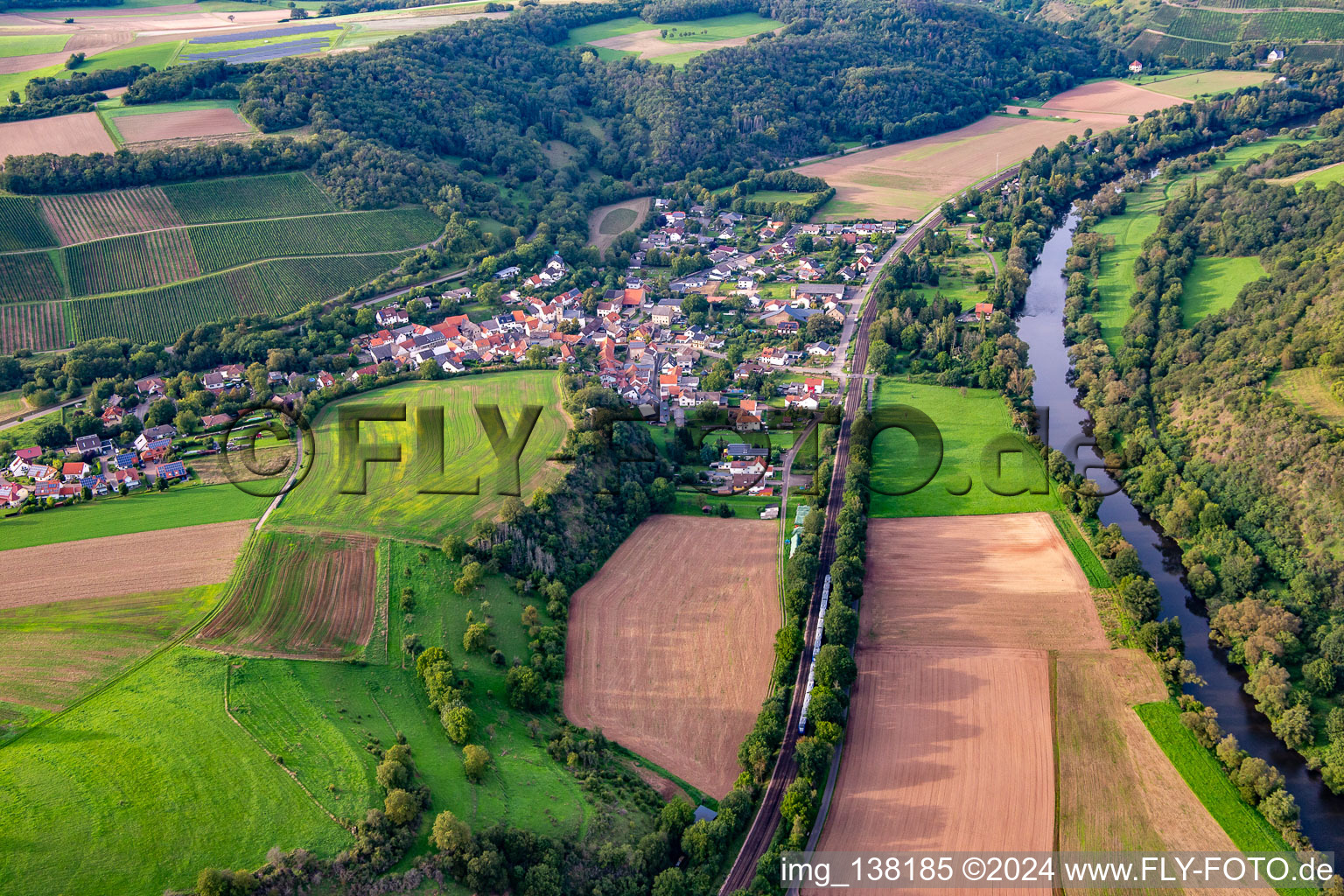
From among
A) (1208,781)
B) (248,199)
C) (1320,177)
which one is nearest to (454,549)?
(1208,781)

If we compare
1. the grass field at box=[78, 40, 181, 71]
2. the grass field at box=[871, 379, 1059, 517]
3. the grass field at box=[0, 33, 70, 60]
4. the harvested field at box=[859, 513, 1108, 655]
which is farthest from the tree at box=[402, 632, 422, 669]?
the grass field at box=[0, 33, 70, 60]

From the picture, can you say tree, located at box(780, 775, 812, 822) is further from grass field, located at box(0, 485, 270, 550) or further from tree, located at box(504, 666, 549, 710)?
grass field, located at box(0, 485, 270, 550)

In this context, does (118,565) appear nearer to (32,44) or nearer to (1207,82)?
(32,44)

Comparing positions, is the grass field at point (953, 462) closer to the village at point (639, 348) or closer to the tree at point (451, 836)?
the village at point (639, 348)

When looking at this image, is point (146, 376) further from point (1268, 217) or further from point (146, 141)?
point (1268, 217)

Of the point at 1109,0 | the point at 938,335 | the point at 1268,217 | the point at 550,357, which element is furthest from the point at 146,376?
the point at 1109,0

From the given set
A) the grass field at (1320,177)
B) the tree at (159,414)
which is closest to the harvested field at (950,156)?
the grass field at (1320,177)
